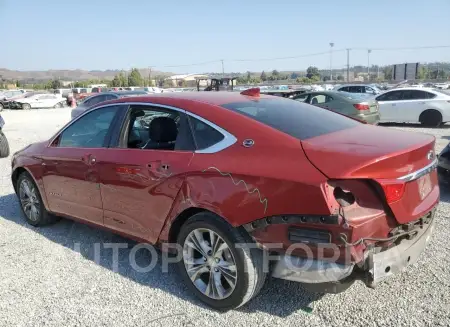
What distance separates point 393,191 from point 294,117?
103cm

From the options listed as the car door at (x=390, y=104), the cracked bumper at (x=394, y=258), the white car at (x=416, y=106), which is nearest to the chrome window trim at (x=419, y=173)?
the cracked bumper at (x=394, y=258)

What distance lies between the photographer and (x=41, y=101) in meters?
34.9

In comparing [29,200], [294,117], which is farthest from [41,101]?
[294,117]

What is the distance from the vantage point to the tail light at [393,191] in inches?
98.3

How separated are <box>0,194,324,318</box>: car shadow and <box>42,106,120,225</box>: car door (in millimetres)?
351

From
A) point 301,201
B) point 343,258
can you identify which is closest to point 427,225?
point 343,258

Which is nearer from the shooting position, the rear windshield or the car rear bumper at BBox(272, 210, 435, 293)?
the car rear bumper at BBox(272, 210, 435, 293)

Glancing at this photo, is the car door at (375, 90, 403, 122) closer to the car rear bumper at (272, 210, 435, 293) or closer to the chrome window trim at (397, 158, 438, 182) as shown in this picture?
the chrome window trim at (397, 158, 438, 182)

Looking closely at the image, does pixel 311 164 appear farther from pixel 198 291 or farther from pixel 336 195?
pixel 198 291

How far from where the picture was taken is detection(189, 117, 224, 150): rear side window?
9.89 ft

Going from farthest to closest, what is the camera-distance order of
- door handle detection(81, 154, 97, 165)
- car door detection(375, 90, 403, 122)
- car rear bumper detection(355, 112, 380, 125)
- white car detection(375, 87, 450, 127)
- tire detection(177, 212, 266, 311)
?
car door detection(375, 90, 403, 122)
white car detection(375, 87, 450, 127)
car rear bumper detection(355, 112, 380, 125)
door handle detection(81, 154, 97, 165)
tire detection(177, 212, 266, 311)

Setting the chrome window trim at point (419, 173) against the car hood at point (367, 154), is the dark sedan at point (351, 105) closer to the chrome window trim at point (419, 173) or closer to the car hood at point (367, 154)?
the chrome window trim at point (419, 173)

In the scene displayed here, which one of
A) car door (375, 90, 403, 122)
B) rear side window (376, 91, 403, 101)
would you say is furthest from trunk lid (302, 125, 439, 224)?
rear side window (376, 91, 403, 101)

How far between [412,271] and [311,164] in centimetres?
165
